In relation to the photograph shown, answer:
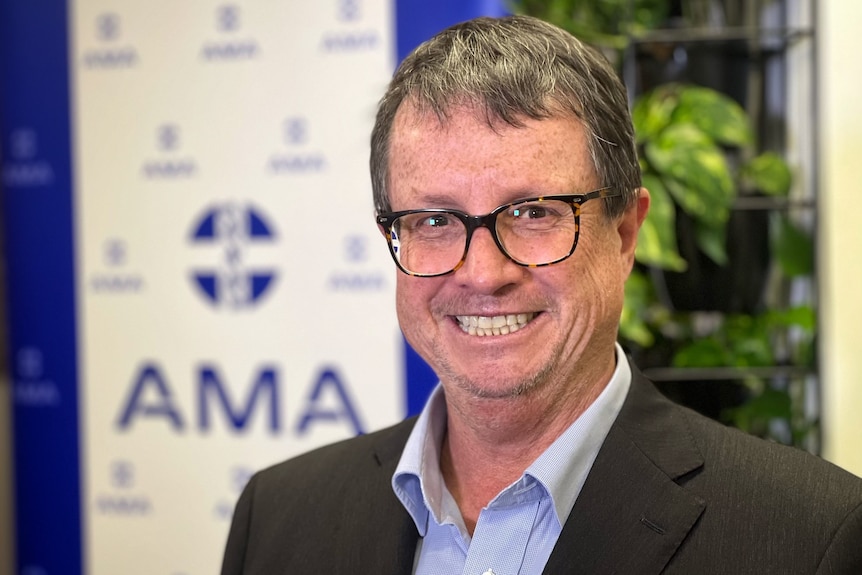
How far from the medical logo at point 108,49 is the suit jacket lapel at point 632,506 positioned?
2177 mm

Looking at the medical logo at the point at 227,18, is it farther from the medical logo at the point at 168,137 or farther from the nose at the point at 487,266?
the nose at the point at 487,266

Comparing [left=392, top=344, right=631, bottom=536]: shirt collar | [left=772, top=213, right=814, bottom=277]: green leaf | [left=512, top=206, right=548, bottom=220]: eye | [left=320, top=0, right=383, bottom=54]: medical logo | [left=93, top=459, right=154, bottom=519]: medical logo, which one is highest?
[left=320, top=0, right=383, bottom=54]: medical logo

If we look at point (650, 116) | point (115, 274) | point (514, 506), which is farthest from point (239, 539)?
point (650, 116)

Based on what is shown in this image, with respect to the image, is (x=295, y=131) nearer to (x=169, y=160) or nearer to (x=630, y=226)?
(x=169, y=160)

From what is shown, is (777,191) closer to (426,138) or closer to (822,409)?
(822,409)

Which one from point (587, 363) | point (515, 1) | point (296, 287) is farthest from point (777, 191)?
point (587, 363)

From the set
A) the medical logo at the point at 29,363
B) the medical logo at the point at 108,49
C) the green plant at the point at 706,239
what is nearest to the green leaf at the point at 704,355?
the green plant at the point at 706,239

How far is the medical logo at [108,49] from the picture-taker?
283 centimetres

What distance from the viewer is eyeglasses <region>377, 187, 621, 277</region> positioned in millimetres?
1113

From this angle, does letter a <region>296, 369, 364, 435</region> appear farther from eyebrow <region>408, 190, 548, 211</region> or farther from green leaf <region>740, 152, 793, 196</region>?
eyebrow <region>408, 190, 548, 211</region>

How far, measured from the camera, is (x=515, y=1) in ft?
8.86

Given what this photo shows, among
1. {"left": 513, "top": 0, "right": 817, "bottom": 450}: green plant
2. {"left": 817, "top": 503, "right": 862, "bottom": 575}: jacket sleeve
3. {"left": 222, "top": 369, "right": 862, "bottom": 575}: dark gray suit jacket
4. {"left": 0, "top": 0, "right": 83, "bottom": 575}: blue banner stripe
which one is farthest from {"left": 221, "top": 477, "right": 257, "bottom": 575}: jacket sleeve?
{"left": 0, "top": 0, "right": 83, "bottom": 575}: blue banner stripe

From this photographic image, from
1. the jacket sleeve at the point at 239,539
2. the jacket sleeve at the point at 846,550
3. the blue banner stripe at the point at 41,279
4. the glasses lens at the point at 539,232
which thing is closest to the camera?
the jacket sleeve at the point at 846,550

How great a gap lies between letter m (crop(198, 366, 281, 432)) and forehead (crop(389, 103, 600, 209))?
1.70m
